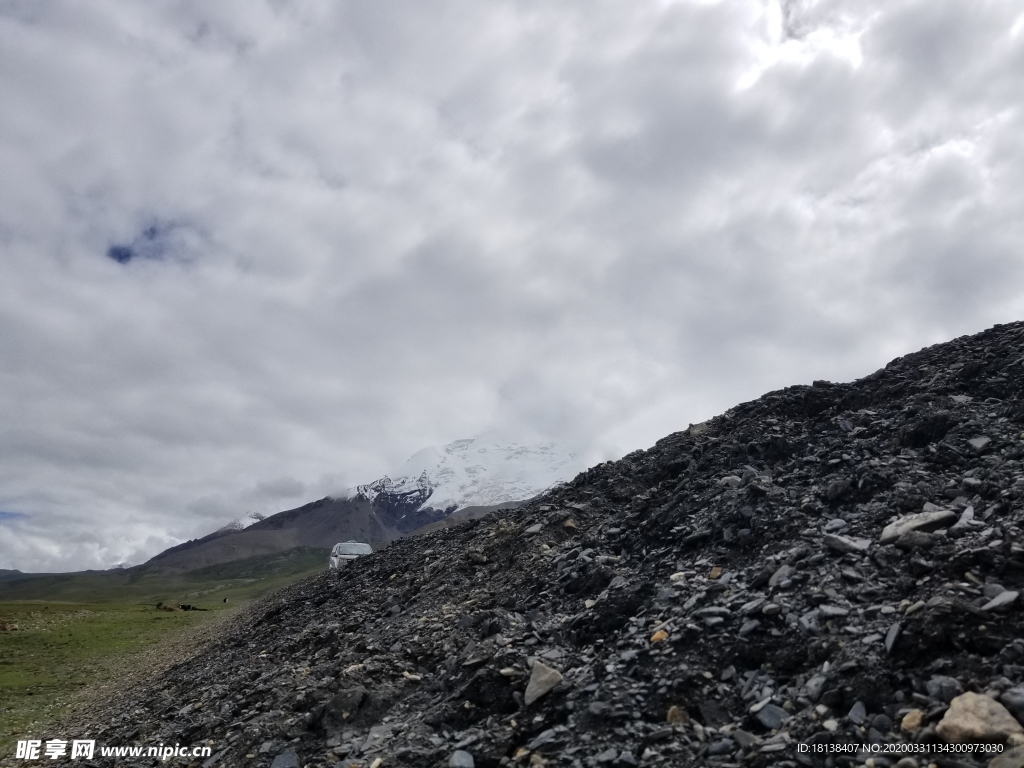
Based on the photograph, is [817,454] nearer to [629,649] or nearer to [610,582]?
[610,582]

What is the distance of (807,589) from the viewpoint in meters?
10.7

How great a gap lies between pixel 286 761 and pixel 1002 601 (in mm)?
11712

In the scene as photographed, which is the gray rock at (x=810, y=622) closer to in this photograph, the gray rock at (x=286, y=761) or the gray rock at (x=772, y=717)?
the gray rock at (x=772, y=717)

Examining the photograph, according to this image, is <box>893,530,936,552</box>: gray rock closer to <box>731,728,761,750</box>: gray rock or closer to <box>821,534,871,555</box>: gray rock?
<box>821,534,871,555</box>: gray rock

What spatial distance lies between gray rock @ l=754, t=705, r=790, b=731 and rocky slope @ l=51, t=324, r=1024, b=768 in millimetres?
27

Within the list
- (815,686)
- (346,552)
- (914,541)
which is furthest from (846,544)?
(346,552)

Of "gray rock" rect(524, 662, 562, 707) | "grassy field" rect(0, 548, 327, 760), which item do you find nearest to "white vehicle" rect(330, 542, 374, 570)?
"grassy field" rect(0, 548, 327, 760)

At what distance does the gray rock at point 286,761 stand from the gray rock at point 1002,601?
1131 centimetres

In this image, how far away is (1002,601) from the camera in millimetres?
8422

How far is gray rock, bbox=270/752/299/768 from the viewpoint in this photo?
1063cm

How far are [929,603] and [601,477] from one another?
15396mm

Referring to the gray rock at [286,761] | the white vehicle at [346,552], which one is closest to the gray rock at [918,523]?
the gray rock at [286,761]

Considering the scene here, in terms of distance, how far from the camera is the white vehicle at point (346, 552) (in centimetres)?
4385

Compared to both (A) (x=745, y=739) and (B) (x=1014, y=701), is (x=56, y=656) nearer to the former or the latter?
(A) (x=745, y=739)
